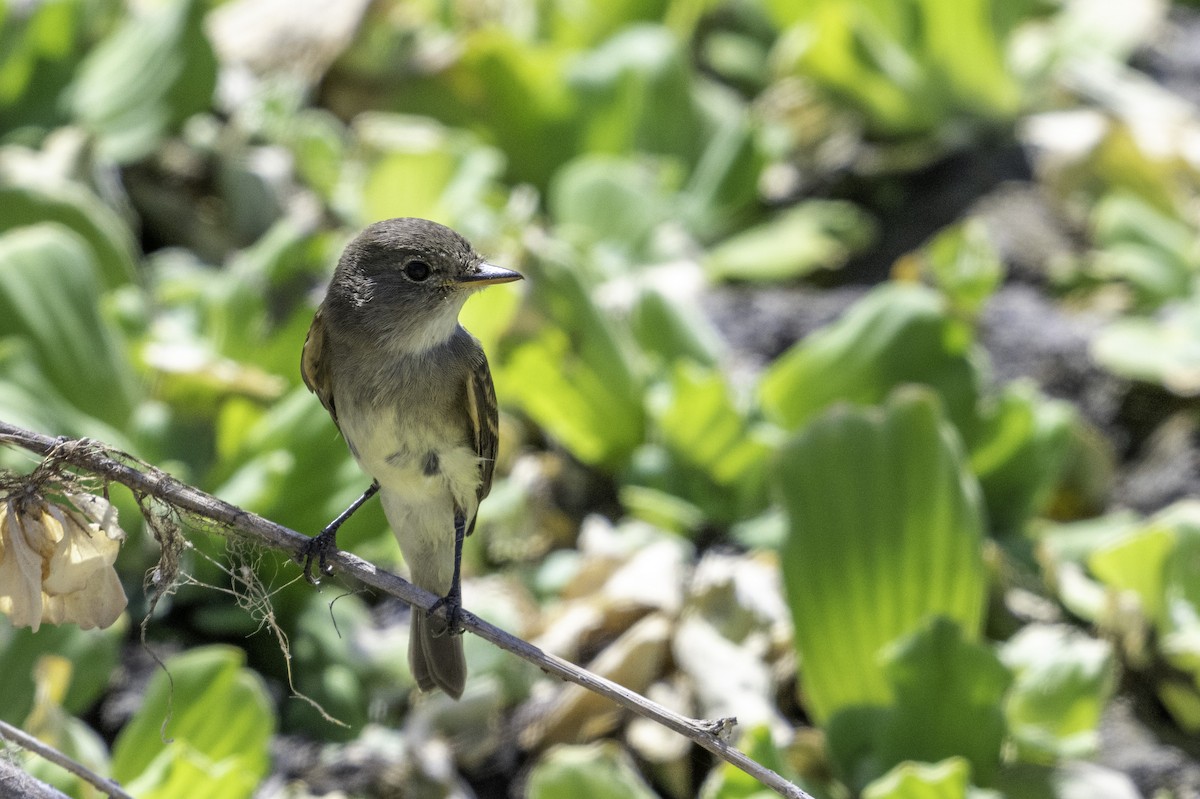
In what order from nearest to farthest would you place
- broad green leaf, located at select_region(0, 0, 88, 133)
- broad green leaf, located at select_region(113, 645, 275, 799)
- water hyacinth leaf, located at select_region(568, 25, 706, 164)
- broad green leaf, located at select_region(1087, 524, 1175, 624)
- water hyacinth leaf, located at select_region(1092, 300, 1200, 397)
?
1. broad green leaf, located at select_region(113, 645, 275, 799)
2. broad green leaf, located at select_region(1087, 524, 1175, 624)
3. water hyacinth leaf, located at select_region(1092, 300, 1200, 397)
4. broad green leaf, located at select_region(0, 0, 88, 133)
5. water hyacinth leaf, located at select_region(568, 25, 706, 164)

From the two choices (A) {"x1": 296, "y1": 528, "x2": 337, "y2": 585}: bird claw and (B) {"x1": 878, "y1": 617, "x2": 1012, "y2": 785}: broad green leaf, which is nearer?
(A) {"x1": 296, "y1": 528, "x2": 337, "y2": 585}: bird claw

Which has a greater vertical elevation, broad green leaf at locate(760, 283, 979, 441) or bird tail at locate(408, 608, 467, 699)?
broad green leaf at locate(760, 283, 979, 441)

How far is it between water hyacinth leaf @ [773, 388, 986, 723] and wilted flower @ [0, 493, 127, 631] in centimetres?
182

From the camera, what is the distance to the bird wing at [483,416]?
300 cm

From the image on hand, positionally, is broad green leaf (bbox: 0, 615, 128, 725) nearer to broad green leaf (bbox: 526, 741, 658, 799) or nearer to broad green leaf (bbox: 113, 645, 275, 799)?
broad green leaf (bbox: 113, 645, 275, 799)

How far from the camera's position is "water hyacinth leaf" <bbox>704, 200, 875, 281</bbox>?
5.03 meters

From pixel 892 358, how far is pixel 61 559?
2.74 m

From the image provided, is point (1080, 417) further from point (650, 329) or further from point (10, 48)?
point (10, 48)

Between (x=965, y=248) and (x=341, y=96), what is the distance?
2.59 meters

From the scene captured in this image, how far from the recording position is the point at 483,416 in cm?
303

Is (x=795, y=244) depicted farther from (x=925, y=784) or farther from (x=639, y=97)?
(x=925, y=784)

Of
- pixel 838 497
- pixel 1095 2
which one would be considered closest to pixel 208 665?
pixel 838 497

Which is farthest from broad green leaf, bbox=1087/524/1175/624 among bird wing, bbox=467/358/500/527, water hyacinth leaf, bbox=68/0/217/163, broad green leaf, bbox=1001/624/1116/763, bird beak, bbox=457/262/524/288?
water hyacinth leaf, bbox=68/0/217/163

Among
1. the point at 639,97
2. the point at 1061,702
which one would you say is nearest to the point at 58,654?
the point at 1061,702
